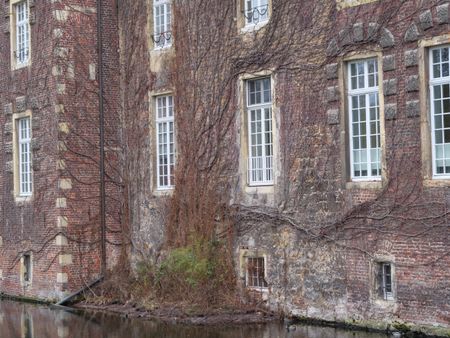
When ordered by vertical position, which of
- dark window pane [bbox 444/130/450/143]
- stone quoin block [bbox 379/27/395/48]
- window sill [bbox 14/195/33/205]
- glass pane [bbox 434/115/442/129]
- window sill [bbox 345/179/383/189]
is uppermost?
stone quoin block [bbox 379/27/395/48]

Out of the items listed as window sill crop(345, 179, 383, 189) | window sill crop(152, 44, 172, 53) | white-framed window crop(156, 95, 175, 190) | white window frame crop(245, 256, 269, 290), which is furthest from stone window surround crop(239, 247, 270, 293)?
window sill crop(152, 44, 172, 53)

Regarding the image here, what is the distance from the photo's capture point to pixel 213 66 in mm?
17984

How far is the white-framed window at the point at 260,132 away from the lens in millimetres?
17000

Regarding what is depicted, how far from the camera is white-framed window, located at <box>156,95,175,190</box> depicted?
1936 cm

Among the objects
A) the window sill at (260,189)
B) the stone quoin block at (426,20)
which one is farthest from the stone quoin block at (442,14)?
the window sill at (260,189)

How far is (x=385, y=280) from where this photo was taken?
576 inches

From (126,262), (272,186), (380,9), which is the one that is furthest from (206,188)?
(380,9)

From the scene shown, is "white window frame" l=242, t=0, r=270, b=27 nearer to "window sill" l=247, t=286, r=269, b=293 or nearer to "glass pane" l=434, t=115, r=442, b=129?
"glass pane" l=434, t=115, r=442, b=129

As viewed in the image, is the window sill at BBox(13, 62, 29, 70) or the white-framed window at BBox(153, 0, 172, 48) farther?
the window sill at BBox(13, 62, 29, 70)

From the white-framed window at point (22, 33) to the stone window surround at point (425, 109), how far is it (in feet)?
36.4

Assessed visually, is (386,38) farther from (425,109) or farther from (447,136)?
(447,136)

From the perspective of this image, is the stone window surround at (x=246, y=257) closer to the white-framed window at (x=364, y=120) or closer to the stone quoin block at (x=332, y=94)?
the white-framed window at (x=364, y=120)

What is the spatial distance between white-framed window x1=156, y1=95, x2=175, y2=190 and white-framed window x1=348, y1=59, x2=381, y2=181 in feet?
17.0

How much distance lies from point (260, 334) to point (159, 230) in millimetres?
5359
